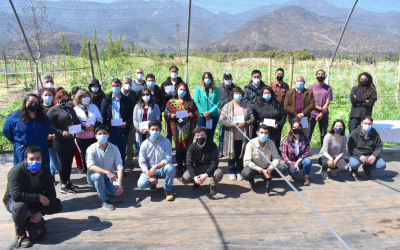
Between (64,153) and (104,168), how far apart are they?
63cm

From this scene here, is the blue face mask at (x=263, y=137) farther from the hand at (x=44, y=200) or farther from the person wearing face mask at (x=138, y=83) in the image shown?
the hand at (x=44, y=200)

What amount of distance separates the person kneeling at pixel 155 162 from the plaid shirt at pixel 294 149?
5.81 ft

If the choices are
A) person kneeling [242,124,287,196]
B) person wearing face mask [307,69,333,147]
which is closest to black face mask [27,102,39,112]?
person kneeling [242,124,287,196]

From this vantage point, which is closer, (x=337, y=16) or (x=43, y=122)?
(x=43, y=122)

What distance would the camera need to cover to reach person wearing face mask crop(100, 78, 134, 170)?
430 centimetres

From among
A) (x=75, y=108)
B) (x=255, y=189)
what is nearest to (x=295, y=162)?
(x=255, y=189)

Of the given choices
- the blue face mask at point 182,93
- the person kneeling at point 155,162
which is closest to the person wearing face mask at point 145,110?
the blue face mask at point 182,93

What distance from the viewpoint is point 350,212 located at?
341 cm

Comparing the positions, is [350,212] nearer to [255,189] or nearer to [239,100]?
[255,189]

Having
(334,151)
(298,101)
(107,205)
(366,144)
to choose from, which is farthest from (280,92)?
(107,205)

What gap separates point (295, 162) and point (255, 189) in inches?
31.8

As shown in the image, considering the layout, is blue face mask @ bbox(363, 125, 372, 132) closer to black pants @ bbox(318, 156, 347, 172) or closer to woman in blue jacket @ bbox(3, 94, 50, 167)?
black pants @ bbox(318, 156, 347, 172)

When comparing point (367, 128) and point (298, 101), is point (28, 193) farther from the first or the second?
point (367, 128)

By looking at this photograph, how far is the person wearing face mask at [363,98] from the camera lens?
4.86 metres
